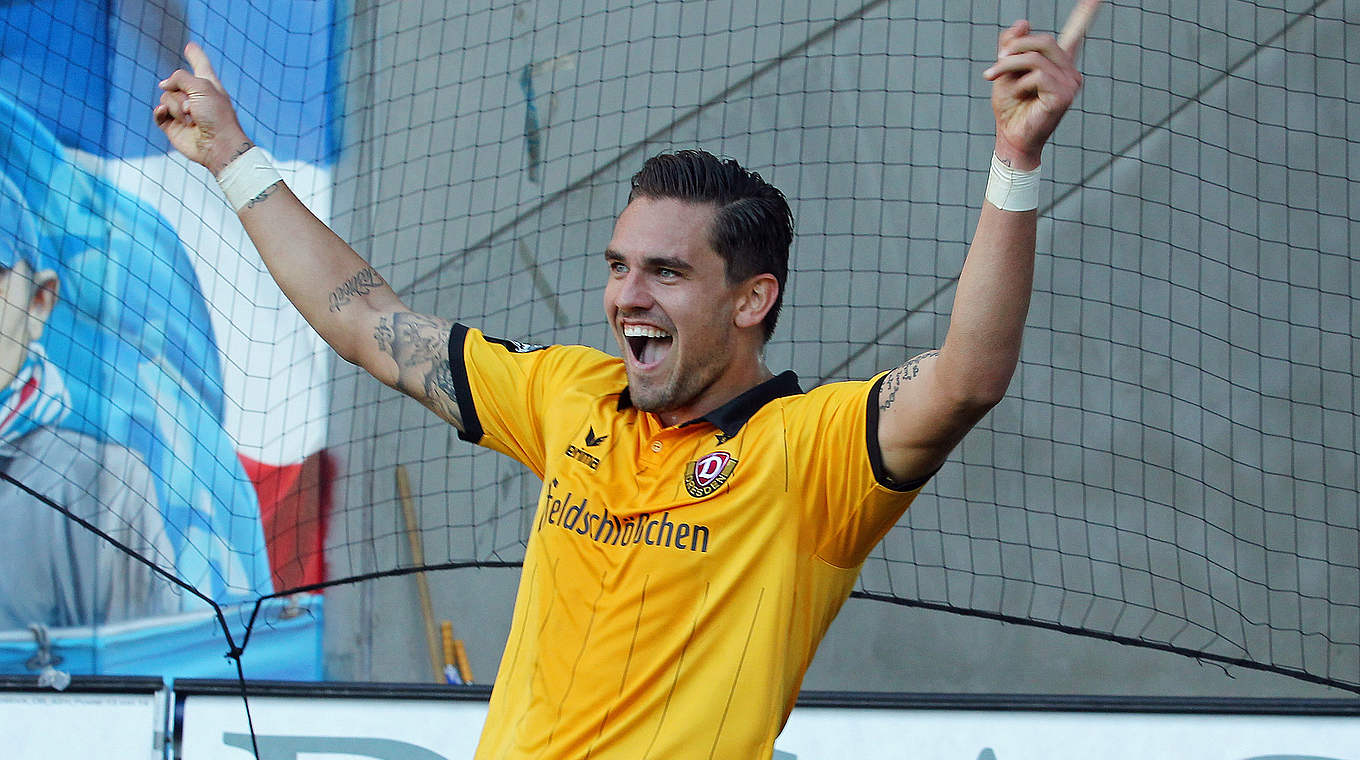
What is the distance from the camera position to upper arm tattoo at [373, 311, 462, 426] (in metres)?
2.20

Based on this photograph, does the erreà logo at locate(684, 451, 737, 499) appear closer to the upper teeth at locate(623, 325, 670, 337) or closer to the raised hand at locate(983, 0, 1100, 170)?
the upper teeth at locate(623, 325, 670, 337)

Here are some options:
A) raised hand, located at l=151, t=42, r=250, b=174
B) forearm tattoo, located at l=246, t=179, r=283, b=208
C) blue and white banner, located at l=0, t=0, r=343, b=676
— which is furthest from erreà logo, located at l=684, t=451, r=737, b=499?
blue and white banner, located at l=0, t=0, r=343, b=676

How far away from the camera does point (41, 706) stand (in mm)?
3186

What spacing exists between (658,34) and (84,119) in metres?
2.54

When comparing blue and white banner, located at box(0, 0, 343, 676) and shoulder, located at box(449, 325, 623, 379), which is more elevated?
blue and white banner, located at box(0, 0, 343, 676)

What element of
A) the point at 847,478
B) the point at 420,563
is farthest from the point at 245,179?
the point at 420,563

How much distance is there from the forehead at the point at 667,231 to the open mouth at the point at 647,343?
0.38 feet

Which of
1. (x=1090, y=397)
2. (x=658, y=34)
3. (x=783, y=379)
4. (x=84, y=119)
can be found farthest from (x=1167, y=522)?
(x=84, y=119)

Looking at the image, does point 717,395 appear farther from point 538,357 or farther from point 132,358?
point 132,358

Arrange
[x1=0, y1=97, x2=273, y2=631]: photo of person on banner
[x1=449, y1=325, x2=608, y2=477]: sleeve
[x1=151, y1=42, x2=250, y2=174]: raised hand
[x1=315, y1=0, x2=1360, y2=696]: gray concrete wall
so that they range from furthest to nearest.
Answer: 1. [x1=0, y1=97, x2=273, y2=631]: photo of person on banner
2. [x1=315, y1=0, x2=1360, y2=696]: gray concrete wall
3. [x1=151, y1=42, x2=250, y2=174]: raised hand
4. [x1=449, y1=325, x2=608, y2=477]: sleeve

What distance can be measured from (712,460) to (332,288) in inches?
31.9

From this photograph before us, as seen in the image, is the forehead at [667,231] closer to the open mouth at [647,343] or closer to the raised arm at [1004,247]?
the open mouth at [647,343]

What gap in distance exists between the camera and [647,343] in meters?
1.98

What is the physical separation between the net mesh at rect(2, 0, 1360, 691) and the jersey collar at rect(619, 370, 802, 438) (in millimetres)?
2980
